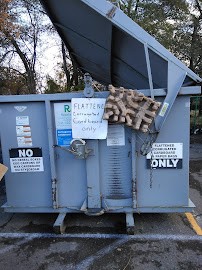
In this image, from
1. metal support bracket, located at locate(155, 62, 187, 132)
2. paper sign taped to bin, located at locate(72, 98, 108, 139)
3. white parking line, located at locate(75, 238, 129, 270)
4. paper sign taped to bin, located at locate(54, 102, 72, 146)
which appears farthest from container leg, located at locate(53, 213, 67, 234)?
metal support bracket, located at locate(155, 62, 187, 132)

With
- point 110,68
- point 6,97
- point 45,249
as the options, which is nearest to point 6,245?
point 45,249

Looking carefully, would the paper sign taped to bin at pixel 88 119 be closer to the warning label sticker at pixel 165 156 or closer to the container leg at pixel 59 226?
the warning label sticker at pixel 165 156

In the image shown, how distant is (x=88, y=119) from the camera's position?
290 centimetres

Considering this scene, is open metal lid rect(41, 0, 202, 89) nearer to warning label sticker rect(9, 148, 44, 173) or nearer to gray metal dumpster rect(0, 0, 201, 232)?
gray metal dumpster rect(0, 0, 201, 232)

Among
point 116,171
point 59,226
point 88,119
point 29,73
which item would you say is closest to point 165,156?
point 116,171

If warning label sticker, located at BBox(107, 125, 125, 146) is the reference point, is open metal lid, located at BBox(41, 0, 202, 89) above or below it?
above

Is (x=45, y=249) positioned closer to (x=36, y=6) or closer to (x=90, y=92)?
(x=90, y=92)

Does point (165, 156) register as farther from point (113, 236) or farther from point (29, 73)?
point (29, 73)

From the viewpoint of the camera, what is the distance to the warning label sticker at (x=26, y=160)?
10.3 ft

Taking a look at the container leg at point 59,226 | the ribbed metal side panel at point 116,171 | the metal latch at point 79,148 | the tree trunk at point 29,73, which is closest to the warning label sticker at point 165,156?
the ribbed metal side panel at point 116,171

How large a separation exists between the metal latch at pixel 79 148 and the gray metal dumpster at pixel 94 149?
0.01 meters

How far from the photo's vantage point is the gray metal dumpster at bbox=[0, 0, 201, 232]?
287 cm

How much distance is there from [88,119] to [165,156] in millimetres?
1042

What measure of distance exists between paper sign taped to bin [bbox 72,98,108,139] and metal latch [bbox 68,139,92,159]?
7 centimetres
